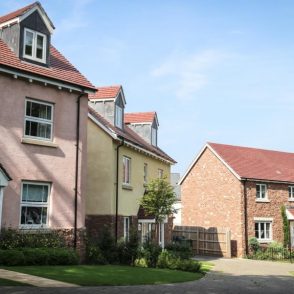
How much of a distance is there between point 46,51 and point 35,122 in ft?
11.2

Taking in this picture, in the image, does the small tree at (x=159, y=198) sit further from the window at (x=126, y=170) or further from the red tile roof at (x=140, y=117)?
the red tile roof at (x=140, y=117)

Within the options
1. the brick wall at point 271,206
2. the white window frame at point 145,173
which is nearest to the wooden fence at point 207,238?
the brick wall at point 271,206

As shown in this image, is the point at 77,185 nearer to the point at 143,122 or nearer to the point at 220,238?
the point at 143,122

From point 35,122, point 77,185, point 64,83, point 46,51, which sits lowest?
point 77,185

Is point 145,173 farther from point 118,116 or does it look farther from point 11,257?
point 11,257

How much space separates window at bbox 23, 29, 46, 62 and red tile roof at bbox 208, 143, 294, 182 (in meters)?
21.1

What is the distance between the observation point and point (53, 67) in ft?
66.7

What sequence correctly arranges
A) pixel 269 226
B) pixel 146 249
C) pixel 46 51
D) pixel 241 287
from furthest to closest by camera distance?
pixel 269 226 < pixel 146 249 < pixel 46 51 < pixel 241 287

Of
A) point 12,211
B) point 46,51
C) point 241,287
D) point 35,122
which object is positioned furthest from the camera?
point 46,51

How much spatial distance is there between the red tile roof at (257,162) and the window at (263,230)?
3.62m

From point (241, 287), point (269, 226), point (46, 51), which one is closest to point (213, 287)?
point (241, 287)

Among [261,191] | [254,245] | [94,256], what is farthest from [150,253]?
[261,191]

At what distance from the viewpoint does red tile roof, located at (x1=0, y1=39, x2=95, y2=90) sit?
60.2 ft

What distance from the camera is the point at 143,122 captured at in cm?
3347
